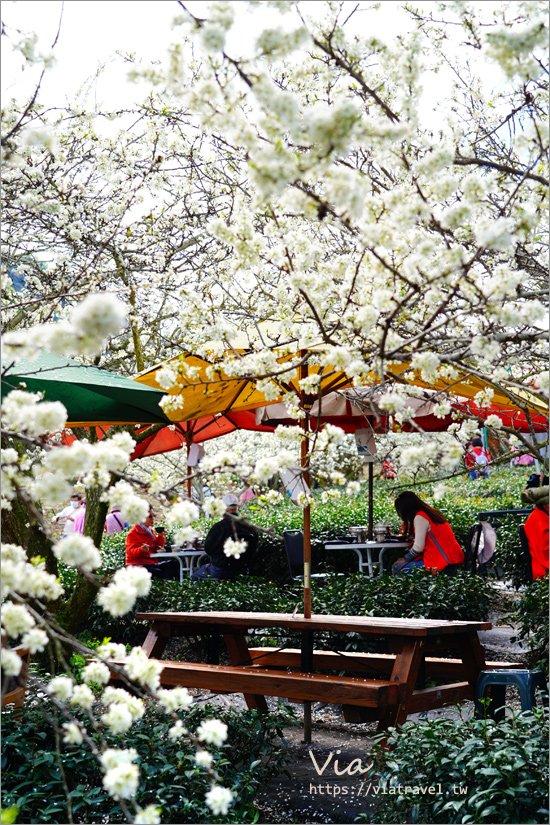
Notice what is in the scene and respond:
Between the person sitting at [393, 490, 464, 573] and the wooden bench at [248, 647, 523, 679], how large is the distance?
7.67ft

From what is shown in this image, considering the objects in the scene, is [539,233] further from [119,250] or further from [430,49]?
[119,250]

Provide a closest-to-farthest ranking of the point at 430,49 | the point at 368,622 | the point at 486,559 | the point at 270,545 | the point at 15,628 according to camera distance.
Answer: the point at 15,628 → the point at 368,622 → the point at 430,49 → the point at 486,559 → the point at 270,545

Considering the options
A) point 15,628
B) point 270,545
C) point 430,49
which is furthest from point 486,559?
point 15,628

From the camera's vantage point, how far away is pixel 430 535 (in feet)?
24.7

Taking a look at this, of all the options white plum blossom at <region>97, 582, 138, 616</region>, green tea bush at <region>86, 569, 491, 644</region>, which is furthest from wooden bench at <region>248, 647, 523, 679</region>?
white plum blossom at <region>97, 582, 138, 616</region>

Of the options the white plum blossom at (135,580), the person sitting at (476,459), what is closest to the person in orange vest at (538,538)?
the person sitting at (476,459)

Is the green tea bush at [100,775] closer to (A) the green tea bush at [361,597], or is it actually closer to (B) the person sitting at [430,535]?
(A) the green tea bush at [361,597]

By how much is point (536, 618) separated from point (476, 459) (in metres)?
9.65

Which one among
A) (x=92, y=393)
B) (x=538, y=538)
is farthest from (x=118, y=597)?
(x=538, y=538)

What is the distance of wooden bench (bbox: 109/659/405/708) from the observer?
12.8ft

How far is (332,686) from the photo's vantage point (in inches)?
159

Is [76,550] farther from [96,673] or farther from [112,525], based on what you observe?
[112,525]

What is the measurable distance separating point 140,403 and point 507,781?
2.44 metres

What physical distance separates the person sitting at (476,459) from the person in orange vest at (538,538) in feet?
1.97
